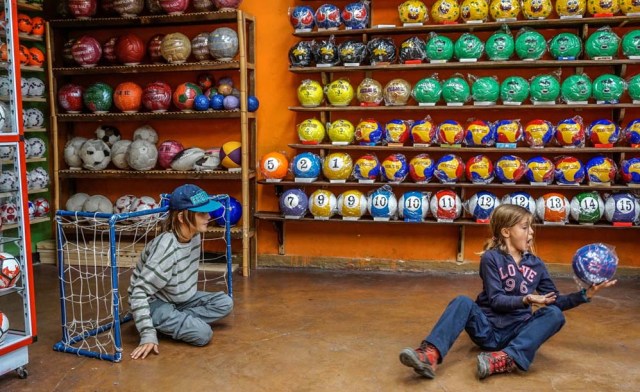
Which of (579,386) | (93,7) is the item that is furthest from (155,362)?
(93,7)

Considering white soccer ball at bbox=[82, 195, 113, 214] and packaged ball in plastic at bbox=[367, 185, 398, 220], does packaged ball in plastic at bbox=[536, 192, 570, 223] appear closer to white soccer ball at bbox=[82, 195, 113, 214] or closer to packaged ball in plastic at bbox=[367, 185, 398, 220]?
packaged ball in plastic at bbox=[367, 185, 398, 220]

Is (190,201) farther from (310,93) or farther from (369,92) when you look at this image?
(369,92)

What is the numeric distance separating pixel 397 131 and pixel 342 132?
48cm

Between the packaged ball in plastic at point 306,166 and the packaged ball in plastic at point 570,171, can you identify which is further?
the packaged ball in plastic at point 306,166

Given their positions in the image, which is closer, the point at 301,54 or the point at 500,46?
the point at 500,46

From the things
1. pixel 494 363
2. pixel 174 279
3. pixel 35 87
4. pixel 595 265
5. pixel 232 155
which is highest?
pixel 35 87

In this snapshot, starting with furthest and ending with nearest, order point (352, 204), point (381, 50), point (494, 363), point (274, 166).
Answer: point (274, 166) → point (352, 204) → point (381, 50) → point (494, 363)

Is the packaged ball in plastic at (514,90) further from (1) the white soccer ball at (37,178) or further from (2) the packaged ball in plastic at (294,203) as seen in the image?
(1) the white soccer ball at (37,178)

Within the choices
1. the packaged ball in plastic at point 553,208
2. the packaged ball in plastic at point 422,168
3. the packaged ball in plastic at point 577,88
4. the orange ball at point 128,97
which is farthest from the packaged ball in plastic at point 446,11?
the orange ball at point 128,97

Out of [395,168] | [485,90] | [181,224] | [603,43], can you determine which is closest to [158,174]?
[181,224]

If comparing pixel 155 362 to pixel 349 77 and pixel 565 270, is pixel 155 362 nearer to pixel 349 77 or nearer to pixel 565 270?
pixel 349 77

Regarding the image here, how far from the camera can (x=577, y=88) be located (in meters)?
4.97

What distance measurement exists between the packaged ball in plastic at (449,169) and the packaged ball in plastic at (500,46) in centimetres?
90

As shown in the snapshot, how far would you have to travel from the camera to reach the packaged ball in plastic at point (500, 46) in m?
5.05
